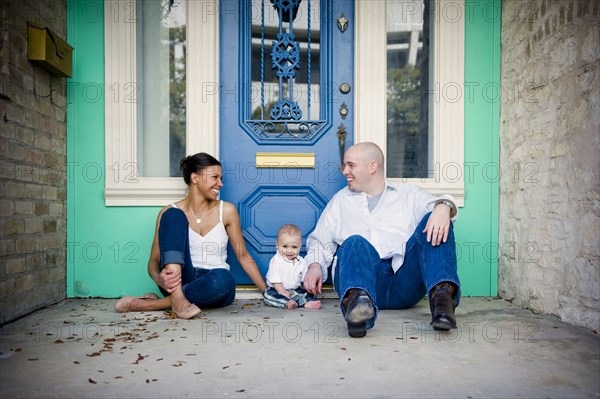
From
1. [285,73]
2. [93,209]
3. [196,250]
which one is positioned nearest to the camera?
[196,250]

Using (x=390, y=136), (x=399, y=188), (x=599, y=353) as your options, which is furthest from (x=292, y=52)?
(x=599, y=353)

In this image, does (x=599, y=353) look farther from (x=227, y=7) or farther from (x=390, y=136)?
(x=227, y=7)

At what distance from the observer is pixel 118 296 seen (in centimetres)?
359

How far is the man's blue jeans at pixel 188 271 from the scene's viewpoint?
2.87m

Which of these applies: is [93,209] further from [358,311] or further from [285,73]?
[358,311]

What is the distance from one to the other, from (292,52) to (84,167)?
170 cm

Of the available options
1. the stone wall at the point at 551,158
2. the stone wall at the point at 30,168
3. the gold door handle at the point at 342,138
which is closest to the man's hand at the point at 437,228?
the stone wall at the point at 551,158

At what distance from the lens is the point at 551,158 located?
307 cm

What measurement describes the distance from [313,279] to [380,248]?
46 centimetres

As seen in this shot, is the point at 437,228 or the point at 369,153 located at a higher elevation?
the point at 369,153

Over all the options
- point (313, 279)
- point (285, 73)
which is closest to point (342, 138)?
point (285, 73)

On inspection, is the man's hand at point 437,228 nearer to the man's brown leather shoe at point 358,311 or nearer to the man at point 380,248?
the man at point 380,248

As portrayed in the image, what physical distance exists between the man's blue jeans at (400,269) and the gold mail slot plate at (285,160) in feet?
3.39

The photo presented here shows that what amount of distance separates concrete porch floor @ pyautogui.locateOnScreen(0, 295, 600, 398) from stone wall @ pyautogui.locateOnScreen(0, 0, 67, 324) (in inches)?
11.1
